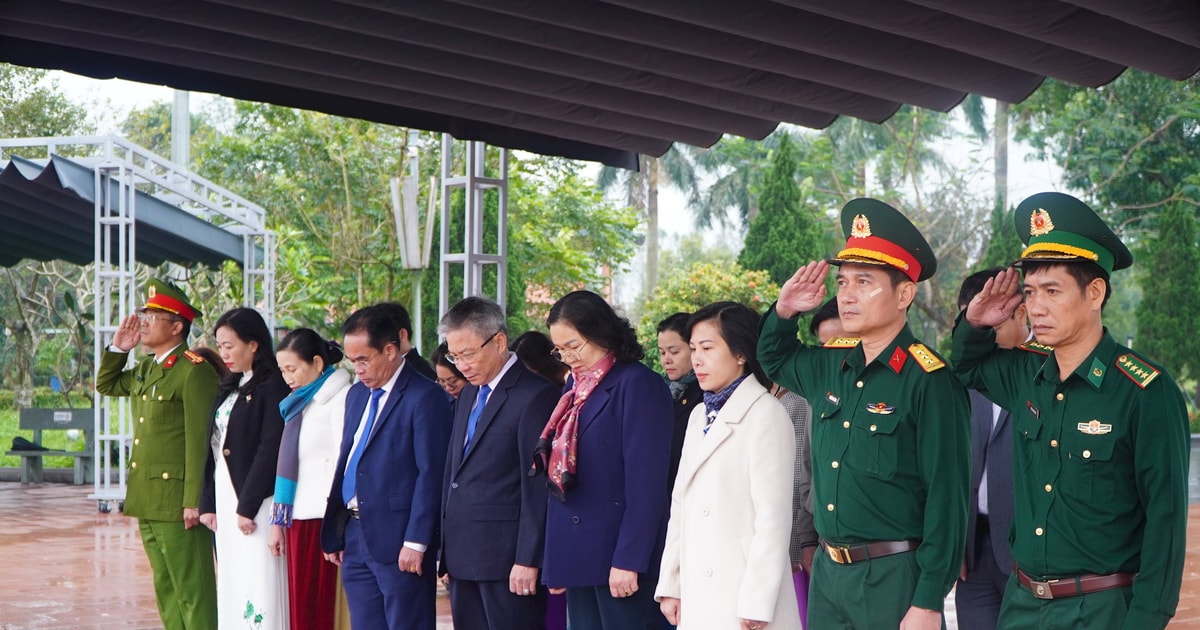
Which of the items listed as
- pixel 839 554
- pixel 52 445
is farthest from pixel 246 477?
pixel 52 445

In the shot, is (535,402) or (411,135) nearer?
(535,402)

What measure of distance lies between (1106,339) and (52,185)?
9922 mm

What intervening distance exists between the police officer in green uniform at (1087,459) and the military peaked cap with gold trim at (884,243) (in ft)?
1.07

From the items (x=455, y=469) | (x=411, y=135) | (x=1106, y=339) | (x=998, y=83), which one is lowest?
(x=455, y=469)

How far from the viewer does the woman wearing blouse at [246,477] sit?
5.48 meters

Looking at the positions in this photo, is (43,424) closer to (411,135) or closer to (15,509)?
(15,509)

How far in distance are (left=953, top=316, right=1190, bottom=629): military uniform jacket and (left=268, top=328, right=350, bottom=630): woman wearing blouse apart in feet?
10.1

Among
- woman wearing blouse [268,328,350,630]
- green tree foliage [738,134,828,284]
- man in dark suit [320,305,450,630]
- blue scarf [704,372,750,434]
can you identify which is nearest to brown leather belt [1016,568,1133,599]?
blue scarf [704,372,750,434]

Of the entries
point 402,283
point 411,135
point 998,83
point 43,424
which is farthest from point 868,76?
point 402,283

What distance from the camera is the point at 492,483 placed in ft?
14.8

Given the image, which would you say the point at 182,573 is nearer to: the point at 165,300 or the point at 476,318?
the point at 165,300

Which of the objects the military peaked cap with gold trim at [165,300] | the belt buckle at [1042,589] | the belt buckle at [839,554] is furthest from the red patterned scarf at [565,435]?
the military peaked cap with gold trim at [165,300]

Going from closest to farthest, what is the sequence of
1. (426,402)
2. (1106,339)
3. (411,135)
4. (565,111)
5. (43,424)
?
(1106,339)
(426,402)
(565,111)
(43,424)
(411,135)

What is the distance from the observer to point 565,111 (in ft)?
21.5
